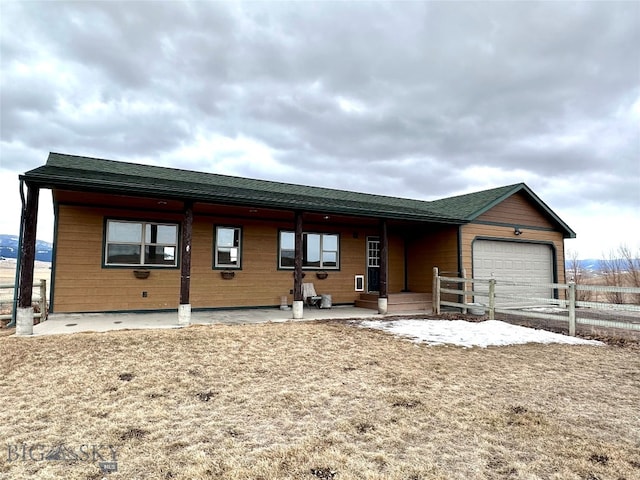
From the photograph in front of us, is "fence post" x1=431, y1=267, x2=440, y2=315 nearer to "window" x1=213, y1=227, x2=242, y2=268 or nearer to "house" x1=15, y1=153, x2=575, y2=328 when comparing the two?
"house" x1=15, y1=153, x2=575, y2=328

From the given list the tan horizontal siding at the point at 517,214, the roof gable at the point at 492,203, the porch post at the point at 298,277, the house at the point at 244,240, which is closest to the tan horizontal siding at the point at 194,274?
the house at the point at 244,240

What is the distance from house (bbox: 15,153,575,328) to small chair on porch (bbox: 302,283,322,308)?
13.5 inches

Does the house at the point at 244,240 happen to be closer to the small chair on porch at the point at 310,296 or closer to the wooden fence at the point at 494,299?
the small chair on porch at the point at 310,296

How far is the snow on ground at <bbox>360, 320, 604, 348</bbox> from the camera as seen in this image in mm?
7047

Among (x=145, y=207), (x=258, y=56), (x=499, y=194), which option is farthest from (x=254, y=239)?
(x=499, y=194)

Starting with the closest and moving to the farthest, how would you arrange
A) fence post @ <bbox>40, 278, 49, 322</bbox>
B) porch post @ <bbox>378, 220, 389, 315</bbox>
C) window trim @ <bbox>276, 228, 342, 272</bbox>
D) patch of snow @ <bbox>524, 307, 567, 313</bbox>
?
fence post @ <bbox>40, 278, 49, 322</bbox>, porch post @ <bbox>378, 220, 389, 315</bbox>, window trim @ <bbox>276, 228, 342, 272</bbox>, patch of snow @ <bbox>524, 307, 567, 313</bbox>

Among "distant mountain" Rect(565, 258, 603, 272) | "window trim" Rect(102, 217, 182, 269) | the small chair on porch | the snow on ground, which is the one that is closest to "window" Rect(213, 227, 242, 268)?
"window trim" Rect(102, 217, 182, 269)

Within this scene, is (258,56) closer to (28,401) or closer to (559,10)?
(559,10)

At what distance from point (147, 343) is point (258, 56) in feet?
36.8

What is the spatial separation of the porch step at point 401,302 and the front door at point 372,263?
874mm

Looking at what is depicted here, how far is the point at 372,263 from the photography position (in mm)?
13312

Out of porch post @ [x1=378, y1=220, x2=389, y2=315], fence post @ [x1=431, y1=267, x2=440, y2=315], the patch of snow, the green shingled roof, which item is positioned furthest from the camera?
the patch of snow

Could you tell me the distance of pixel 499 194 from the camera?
1295cm

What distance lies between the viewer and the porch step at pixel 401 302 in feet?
37.3
